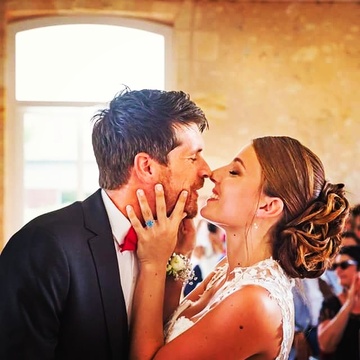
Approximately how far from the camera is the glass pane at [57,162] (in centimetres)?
494

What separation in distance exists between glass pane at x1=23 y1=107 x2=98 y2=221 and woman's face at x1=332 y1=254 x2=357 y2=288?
183cm

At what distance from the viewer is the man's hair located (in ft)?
6.16

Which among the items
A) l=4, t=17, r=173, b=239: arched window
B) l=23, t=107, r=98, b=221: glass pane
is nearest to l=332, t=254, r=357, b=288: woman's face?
l=4, t=17, r=173, b=239: arched window

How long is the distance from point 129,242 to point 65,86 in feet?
10.5

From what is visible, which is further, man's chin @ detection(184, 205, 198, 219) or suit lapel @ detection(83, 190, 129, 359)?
man's chin @ detection(184, 205, 198, 219)

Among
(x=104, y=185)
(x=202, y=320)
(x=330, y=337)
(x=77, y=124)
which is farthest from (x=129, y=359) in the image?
(x=77, y=124)

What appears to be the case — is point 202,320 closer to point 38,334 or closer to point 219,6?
point 38,334

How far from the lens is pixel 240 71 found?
15.3 ft

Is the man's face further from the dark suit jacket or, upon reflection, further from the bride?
the dark suit jacket

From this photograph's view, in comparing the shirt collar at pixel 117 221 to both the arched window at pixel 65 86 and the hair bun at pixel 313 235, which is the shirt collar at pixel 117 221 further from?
the arched window at pixel 65 86

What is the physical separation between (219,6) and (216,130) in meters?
0.87

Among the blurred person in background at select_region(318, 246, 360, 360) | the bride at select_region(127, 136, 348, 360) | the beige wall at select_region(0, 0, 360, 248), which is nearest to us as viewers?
the bride at select_region(127, 136, 348, 360)

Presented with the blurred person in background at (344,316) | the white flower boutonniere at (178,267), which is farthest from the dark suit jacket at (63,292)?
the blurred person in background at (344,316)

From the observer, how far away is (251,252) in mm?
1999
